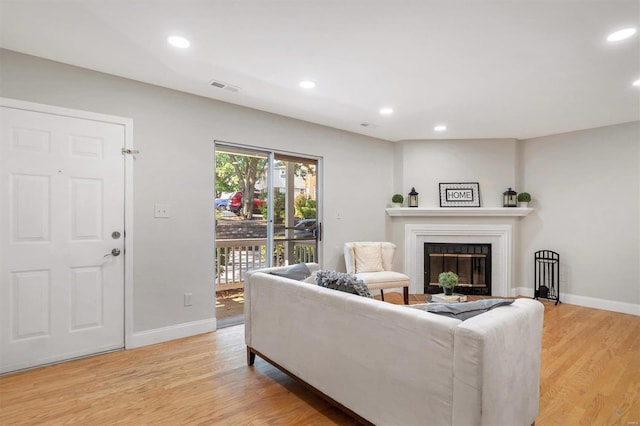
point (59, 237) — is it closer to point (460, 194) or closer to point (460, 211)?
point (460, 211)

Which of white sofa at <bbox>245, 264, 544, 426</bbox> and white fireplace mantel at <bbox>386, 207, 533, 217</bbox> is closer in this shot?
white sofa at <bbox>245, 264, 544, 426</bbox>

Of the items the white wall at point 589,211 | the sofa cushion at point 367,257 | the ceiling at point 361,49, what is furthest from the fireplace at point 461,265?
the ceiling at point 361,49

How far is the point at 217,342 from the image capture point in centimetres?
319

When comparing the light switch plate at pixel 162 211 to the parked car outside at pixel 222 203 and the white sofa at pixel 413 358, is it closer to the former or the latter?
the parked car outside at pixel 222 203

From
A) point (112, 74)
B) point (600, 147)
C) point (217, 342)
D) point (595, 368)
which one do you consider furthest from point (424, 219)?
point (112, 74)

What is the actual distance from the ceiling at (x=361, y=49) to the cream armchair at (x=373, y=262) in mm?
1827

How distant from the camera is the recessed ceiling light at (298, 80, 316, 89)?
3031 millimetres

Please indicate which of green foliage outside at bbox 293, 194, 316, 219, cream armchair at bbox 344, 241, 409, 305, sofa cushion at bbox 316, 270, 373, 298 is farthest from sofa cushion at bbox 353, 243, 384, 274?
sofa cushion at bbox 316, 270, 373, 298

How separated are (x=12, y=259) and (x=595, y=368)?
4.54 meters

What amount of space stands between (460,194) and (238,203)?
3311 millimetres

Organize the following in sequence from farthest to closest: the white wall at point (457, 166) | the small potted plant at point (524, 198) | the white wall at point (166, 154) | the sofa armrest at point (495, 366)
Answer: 1. the white wall at point (457, 166)
2. the small potted plant at point (524, 198)
3. the white wall at point (166, 154)
4. the sofa armrest at point (495, 366)

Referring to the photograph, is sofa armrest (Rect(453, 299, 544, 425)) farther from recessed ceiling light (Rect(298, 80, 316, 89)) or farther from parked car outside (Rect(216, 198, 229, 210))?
parked car outside (Rect(216, 198, 229, 210))

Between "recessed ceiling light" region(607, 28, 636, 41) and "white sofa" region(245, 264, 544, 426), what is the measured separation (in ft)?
6.02

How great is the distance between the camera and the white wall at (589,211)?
4.23m
